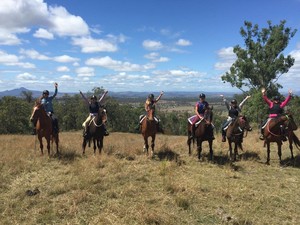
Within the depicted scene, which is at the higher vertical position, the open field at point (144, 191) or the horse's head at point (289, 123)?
the horse's head at point (289, 123)

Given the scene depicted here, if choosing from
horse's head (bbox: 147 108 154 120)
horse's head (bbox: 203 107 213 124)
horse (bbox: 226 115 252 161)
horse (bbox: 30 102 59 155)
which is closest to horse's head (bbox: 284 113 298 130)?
horse (bbox: 226 115 252 161)

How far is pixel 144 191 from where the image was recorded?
943 cm

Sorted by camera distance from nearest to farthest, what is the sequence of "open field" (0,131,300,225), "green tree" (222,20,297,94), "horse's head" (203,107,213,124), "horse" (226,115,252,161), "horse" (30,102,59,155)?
"open field" (0,131,300,225) → "horse's head" (203,107,213,124) → "horse" (30,102,59,155) → "horse" (226,115,252,161) → "green tree" (222,20,297,94)

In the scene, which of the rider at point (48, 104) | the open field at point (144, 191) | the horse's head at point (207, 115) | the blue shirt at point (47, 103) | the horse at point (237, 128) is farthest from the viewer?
the blue shirt at point (47, 103)

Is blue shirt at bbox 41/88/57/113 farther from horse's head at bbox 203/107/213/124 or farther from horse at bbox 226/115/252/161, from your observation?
horse at bbox 226/115/252/161

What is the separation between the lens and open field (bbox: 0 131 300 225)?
25.1 ft

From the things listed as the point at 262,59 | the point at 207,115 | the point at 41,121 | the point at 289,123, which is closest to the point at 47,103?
the point at 41,121

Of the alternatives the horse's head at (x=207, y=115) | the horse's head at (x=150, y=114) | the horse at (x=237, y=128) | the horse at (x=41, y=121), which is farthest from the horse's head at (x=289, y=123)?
the horse at (x=41, y=121)

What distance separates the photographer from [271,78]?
140 ft

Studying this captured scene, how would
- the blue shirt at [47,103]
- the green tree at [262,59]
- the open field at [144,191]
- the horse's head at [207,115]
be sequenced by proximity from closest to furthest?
the open field at [144,191], the horse's head at [207,115], the blue shirt at [47,103], the green tree at [262,59]

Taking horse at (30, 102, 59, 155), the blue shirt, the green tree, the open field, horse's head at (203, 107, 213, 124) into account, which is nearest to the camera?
the open field

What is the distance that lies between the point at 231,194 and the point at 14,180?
6984 mm

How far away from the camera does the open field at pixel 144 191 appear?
766 cm

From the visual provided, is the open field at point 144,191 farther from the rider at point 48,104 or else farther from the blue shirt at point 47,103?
the blue shirt at point 47,103
